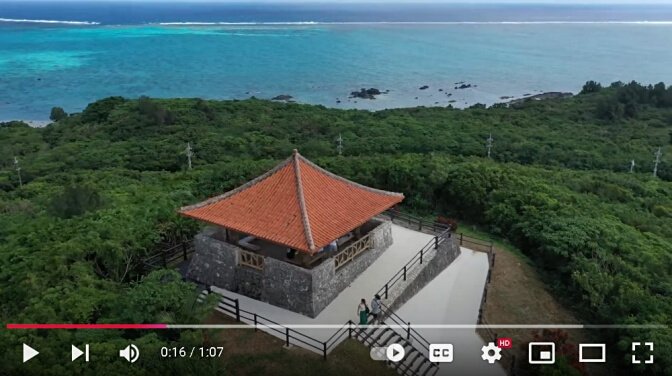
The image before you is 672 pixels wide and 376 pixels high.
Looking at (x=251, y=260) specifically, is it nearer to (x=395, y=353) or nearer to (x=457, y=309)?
(x=395, y=353)

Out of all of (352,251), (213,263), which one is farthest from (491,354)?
(213,263)

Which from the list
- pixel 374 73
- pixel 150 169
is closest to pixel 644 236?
pixel 150 169

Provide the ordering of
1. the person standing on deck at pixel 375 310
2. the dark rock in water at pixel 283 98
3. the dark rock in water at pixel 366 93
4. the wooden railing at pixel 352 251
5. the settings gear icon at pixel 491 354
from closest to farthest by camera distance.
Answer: the settings gear icon at pixel 491 354 → the person standing on deck at pixel 375 310 → the wooden railing at pixel 352 251 → the dark rock in water at pixel 283 98 → the dark rock in water at pixel 366 93

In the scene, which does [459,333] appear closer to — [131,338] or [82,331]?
[131,338]

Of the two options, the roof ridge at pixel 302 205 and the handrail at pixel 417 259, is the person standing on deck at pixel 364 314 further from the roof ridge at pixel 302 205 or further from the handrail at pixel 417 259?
the roof ridge at pixel 302 205

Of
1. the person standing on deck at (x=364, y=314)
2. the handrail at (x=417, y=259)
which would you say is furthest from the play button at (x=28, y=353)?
the handrail at (x=417, y=259)
